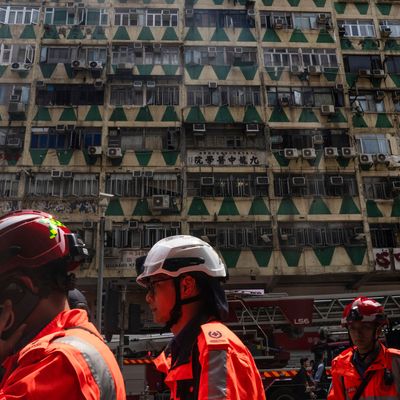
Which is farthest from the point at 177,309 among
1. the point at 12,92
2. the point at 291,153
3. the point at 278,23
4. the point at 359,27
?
the point at 359,27

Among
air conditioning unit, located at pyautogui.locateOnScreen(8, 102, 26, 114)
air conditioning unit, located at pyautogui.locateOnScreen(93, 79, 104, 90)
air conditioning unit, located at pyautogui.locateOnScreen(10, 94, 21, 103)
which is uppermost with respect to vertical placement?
air conditioning unit, located at pyautogui.locateOnScreen(93, 79, 104, 90)

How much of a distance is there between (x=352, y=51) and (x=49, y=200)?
16.3 metres

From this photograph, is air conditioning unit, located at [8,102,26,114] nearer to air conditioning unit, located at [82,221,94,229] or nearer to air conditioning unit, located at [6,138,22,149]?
air conditioning unit, located at [6,138,22,149]

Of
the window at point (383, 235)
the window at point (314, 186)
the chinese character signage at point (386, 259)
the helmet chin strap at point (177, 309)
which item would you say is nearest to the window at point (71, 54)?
the window at point (314, 186)

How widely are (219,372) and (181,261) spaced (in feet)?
2.33

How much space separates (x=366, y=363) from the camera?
11.2 feet

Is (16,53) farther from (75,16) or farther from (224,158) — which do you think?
(224,158)

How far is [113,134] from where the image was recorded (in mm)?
20094

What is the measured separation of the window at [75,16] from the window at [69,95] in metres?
3.45

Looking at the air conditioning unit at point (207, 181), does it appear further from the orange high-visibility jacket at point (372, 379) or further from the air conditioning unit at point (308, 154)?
the orange high-visibility jacket at point (372, 379)

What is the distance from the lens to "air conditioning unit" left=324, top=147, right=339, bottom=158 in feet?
65.3

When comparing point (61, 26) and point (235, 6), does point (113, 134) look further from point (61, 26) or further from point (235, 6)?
point (235, 6)

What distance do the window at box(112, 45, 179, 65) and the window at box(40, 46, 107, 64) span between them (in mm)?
664

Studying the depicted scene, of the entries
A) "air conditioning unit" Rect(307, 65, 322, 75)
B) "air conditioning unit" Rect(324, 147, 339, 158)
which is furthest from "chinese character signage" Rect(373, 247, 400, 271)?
"air conditioning unit" Rect(307, 65, 322, 75)
